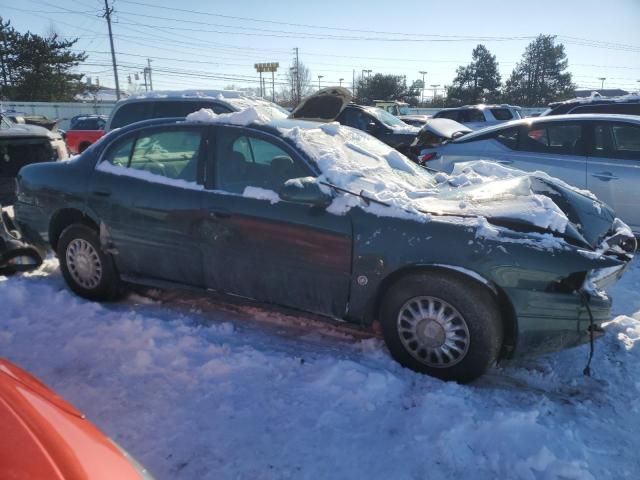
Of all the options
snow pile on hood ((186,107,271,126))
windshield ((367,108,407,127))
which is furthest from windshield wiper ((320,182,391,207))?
windshield ((367,108,407,127))

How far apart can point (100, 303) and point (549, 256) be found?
3476mm

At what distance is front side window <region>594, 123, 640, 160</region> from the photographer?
5.55 metres

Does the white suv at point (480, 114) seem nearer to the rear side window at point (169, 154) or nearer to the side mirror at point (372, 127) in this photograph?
the side mirror at point (372, 127)

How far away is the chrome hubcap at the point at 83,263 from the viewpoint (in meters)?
4.16

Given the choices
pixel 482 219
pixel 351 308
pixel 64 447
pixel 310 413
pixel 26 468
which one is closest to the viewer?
pixel 26 468

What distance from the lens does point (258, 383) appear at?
2.97m

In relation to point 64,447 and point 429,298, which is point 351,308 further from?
point 64,447

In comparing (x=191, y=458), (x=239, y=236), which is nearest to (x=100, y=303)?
(x=239, y=236)

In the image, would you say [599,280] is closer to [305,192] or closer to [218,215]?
[305,192]

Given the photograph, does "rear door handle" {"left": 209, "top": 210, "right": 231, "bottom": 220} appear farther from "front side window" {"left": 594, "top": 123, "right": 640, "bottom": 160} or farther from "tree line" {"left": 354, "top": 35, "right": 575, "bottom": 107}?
"tree line" {"left": 354, "top": 35, "right": 575, "bottom": 107}

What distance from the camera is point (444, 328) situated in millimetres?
2949

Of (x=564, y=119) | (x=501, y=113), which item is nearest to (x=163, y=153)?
(x=564, y=119)

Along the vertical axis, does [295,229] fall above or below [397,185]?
below

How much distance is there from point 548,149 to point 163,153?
14.8ft
